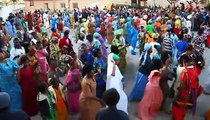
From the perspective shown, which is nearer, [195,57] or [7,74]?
[7,74]

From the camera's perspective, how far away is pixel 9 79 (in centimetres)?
606

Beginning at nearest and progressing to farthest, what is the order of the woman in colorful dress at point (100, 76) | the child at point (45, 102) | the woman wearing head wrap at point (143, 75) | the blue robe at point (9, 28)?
the child at point (45, 102) → the woman in colorful dress at point (100, 76) → the woman wearing head wrap at point (143, 75) → the blue robe at point (9, 28)

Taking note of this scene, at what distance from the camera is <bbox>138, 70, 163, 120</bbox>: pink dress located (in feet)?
19.7

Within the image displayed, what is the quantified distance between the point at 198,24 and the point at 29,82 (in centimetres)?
1369

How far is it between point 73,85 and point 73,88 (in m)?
0.06

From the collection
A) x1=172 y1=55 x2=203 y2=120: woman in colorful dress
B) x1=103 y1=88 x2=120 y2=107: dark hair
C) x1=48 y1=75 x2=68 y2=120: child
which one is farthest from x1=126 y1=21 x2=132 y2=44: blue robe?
x1=103 y1=88 x2=120 y2=107: dark hair

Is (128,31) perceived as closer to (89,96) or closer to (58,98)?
(58,98)

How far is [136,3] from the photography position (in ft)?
107

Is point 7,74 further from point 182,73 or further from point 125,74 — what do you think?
point 125,74

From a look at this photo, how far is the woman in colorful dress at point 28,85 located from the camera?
245 inches

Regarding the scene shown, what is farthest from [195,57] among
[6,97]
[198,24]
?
[198,24]

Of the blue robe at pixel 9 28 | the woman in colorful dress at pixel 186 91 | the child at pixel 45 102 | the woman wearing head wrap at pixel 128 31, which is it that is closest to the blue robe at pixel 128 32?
the woman wearing head wrap at pixel 128 31

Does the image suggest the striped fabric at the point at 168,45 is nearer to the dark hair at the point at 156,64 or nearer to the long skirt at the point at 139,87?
the long skirt at the point at 139,87

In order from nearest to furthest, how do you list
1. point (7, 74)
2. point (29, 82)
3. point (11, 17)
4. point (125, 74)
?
point (7, 74)
point (29, 82)
point (125, 74)
point (11, 17)
